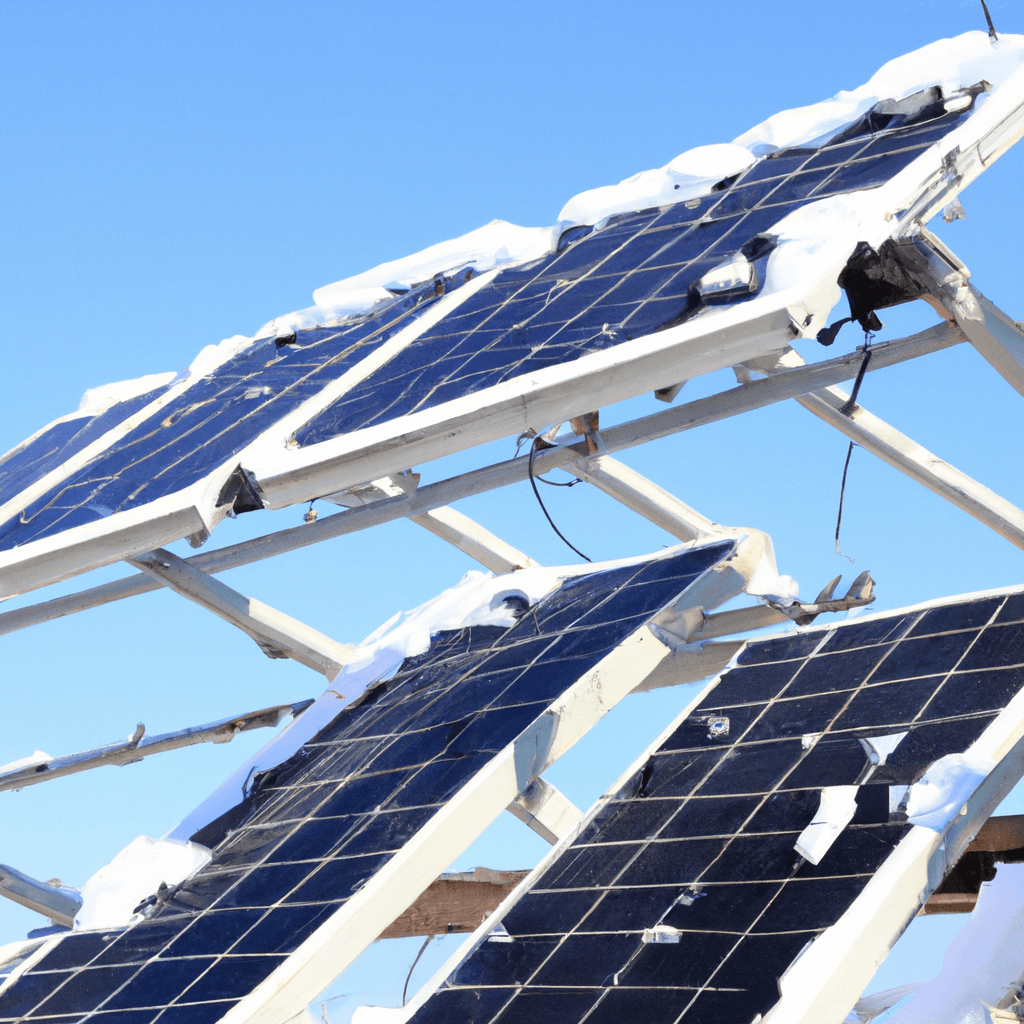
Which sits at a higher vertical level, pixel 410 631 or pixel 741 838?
pixel 410 631

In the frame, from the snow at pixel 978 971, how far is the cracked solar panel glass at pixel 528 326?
8.61 ft

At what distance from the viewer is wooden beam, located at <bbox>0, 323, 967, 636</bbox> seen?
729 centimetres

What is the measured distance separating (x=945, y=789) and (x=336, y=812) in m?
3.11

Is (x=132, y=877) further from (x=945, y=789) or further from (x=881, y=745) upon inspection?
(x=945, y=789)

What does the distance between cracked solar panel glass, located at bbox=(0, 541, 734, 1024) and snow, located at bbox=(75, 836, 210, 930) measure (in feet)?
0.39

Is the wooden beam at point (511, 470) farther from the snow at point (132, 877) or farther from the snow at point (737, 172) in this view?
the snow at point (132, 877)

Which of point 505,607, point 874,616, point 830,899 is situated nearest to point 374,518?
point 505,607

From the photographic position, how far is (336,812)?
7.24 meters

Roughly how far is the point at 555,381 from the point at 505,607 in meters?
3.93

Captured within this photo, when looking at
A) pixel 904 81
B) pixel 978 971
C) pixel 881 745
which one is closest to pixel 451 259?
pixel 904 81

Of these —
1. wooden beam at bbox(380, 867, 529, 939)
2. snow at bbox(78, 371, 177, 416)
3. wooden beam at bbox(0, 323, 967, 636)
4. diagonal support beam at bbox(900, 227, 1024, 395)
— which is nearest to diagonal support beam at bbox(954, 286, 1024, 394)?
diagonal support beam at bbox(900, 227, 1024, 395)

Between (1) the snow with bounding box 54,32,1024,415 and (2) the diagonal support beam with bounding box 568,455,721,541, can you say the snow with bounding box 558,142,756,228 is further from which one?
(2) the diagonal support beam with bounding box 568,455,721,541

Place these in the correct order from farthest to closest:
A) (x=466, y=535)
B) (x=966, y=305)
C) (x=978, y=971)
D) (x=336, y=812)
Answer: (x=466, y=535)
(x=336, y=812)
(x=966, y=305)
(x=978, y=971)

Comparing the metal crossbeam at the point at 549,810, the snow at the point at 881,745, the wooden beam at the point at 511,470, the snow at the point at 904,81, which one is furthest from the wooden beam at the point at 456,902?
the snow at the point at 904,81
